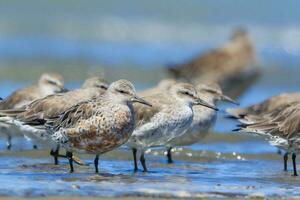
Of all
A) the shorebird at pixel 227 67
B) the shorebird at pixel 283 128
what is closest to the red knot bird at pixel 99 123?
the shorebird at pixel 283 128

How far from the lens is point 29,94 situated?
49.8 feet

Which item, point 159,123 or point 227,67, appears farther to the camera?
point 227,67

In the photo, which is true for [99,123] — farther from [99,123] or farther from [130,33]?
[130,33]

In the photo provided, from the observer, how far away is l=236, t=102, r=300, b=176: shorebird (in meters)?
12.6

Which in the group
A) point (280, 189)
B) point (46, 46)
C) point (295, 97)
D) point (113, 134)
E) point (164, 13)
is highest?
point (164, 13)

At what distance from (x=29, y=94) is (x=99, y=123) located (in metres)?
4.54

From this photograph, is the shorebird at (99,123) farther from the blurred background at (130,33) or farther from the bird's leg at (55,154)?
the blurred background at (130,33)

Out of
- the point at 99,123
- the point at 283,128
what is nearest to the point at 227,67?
the point at 283,128

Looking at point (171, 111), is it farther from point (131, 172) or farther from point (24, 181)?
point (24, 181)

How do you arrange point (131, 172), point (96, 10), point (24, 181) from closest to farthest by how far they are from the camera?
point (24, 181) → point (131, 172) → point (96, 10)

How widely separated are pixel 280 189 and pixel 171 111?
2.46m

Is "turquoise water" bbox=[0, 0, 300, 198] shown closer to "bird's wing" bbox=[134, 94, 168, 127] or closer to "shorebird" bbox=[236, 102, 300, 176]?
"shorebird" bbox=[236, 102, 300, 176]

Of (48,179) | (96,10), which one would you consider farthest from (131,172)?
(96,10)

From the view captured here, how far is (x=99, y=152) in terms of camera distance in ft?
36.3
